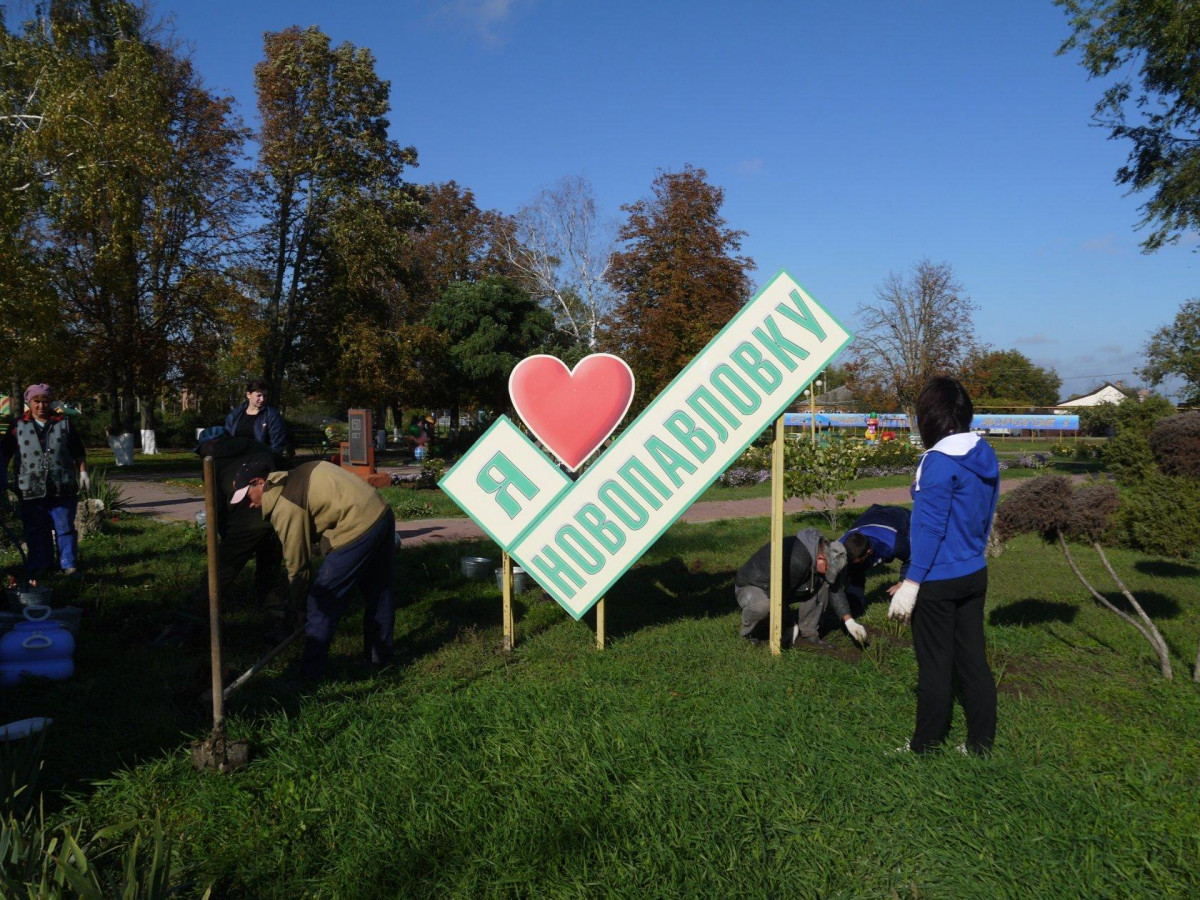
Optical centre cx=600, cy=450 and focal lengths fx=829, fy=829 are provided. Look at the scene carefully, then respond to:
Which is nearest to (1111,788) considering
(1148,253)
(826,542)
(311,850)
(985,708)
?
(985,708)

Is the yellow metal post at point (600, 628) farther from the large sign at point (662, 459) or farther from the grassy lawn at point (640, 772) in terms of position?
the large sign at point (662, 459)

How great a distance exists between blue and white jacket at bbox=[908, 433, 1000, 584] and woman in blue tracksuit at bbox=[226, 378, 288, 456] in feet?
15.7

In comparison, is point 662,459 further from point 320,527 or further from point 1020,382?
point 1020,382

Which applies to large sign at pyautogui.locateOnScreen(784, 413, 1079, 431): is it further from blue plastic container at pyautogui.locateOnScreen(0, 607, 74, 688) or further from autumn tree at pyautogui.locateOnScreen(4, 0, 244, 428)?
blue plastic container at pyautogui.locateOnScreen(0, 607, 74, 688)

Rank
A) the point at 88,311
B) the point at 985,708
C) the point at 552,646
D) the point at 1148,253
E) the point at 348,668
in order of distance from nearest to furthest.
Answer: the point at 985,708 < the point at 348,668 < the point at 552,646 < the point at 1148,253 < the point at 88,311

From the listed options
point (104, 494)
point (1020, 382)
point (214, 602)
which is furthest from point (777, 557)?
point (1020, 382)

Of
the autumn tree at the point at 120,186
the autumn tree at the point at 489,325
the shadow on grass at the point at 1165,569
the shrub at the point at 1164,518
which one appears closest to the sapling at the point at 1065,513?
the shrub at the point at 1164,518

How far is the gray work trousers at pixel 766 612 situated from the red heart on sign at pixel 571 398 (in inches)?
60.1

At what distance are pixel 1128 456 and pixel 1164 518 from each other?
765 centimetres

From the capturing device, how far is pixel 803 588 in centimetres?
571

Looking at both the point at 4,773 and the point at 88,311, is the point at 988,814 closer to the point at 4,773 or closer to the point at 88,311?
the point at 4,773

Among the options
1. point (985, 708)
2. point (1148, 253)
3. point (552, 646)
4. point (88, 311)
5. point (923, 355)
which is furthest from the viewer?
point (923, 355)

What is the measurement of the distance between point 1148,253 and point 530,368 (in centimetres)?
1891

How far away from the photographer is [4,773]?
3121mm
